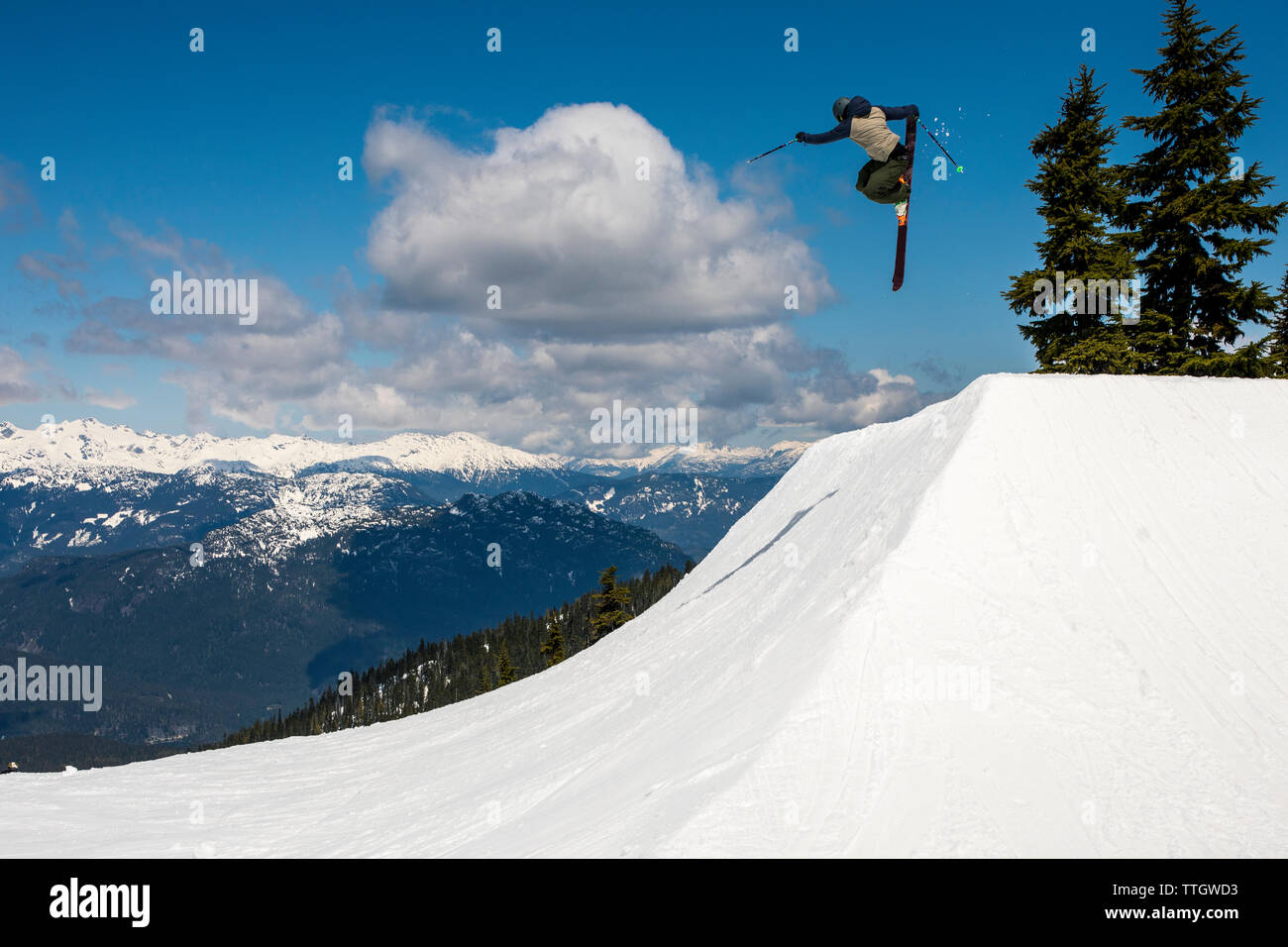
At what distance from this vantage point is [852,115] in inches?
555

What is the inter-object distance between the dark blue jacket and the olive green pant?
2.86 feet

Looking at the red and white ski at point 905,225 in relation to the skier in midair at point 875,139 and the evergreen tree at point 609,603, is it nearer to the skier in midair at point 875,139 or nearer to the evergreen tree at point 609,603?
the skier in midair at point 875,139

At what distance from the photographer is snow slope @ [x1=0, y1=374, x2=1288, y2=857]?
10.1 metres

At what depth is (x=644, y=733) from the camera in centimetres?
1664

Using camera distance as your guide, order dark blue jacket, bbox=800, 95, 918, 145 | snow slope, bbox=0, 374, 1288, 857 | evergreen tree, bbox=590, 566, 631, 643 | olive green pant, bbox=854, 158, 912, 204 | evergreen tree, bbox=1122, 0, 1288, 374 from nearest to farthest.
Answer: snow slope, bbox=0, 374, 1288, 857 → dark blue jacket, bbox=800, 95, 918, 145 → olive green pant, bbox=854, 158, 912, 204 → evergreen tree, bbox=1122, 0, 1288, 374 → evergreen tree, bbox=590, 566, 631, 643

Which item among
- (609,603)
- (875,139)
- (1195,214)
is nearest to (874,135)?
(875,139)

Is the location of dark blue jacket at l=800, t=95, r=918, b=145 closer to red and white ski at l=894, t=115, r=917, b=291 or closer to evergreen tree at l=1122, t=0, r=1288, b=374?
red and white ski at l=894, t=115, r=917, b=291

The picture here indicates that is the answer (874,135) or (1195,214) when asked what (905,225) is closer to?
(874,135)

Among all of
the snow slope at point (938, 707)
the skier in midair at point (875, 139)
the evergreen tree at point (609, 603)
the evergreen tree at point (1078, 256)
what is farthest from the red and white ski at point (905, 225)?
the evergreen tree at point (609, 603)

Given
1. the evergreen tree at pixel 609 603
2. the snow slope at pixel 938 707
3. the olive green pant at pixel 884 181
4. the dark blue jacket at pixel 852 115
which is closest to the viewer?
the snow slope at pixel 938 707

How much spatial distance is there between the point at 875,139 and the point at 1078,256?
960 inches

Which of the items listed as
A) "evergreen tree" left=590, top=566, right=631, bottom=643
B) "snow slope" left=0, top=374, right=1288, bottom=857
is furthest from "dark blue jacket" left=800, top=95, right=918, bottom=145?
"evergreen tree" left=590, top=566, right=631, bottom=643

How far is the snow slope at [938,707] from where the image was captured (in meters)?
10.1
